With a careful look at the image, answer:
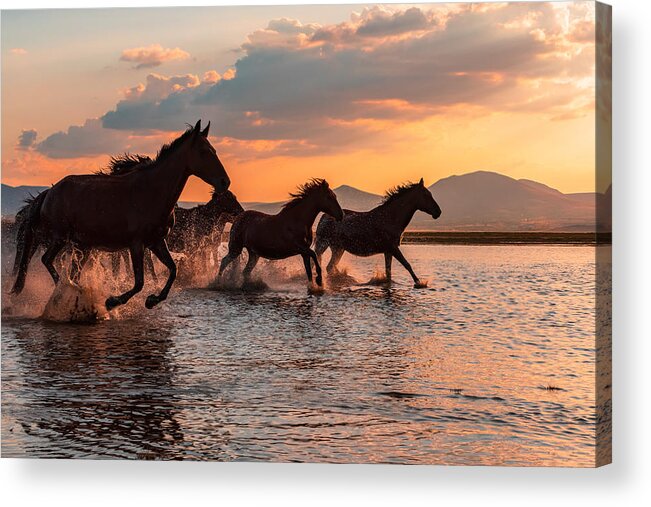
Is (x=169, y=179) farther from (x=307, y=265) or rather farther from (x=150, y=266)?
(x=307, y=265)

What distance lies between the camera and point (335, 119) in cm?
915

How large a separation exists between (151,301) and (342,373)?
6.26ft

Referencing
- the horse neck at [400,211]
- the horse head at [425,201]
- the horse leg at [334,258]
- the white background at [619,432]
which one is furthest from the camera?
the horse leg at [334,258]

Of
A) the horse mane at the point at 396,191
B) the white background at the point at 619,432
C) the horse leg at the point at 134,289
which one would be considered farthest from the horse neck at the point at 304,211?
the white background at the point at 619,432

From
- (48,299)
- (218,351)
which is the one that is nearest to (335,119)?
(218,351)

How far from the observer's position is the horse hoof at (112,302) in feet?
31.2

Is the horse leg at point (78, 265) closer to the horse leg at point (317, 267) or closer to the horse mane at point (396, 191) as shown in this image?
the horse leg at point (317, 267)

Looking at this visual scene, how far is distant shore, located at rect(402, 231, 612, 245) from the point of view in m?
8.34

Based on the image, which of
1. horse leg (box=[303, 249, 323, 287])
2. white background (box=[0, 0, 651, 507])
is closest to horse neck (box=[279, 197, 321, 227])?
horse leg (box=[303, 249, 323, 287])

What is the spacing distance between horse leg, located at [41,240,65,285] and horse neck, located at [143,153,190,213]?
105 cm

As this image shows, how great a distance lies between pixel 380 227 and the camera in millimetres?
9664

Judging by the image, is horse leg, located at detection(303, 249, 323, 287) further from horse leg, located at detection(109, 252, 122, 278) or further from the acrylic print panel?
horse leg, located at detection(109, 252, 122, 278)

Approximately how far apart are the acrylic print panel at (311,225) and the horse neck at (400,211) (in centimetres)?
3

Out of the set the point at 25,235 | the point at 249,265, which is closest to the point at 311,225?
the point at 249,265
